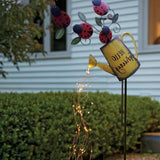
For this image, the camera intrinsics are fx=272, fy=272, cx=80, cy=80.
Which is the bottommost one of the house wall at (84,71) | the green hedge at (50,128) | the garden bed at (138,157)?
the garden bed at (138,157)

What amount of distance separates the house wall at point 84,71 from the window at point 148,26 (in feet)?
0.39

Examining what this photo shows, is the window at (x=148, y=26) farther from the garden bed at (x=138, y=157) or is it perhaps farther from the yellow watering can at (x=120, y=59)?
the yellow watering can at (x=120, y=59)

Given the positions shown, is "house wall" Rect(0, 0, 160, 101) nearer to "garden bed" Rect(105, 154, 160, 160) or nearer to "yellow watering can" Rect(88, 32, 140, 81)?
"garden bed" Rect(105, 154, 160, 160)

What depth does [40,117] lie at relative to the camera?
114 inches

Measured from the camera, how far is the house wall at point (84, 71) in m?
6.01

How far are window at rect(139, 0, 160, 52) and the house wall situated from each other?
117 millimetres

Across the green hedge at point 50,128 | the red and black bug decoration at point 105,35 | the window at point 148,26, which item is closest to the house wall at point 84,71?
the window at point 148,26

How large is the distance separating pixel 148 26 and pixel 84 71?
6.13 ft

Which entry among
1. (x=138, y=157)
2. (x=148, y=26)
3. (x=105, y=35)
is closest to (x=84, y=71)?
(x=148, y=26)

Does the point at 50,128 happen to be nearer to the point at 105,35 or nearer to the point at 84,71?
the point at 105,35

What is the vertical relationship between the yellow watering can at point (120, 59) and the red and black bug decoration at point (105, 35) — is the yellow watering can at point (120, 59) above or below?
below

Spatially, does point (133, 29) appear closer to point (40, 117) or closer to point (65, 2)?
point (65, 2)

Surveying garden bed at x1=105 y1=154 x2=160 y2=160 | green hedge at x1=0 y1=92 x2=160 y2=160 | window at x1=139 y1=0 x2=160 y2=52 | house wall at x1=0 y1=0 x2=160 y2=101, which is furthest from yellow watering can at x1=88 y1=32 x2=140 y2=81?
window at x1=139 y1=0 x2=160 y2=52

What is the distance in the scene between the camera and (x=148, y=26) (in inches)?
238
